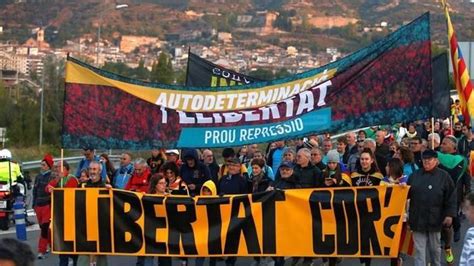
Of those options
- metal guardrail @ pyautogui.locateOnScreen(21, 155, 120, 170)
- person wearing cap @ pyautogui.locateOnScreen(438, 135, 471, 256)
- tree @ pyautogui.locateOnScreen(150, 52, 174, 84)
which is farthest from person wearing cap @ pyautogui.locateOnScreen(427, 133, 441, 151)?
tree @ pyautogui.locateOnScreen(150, 52, 174, 84)

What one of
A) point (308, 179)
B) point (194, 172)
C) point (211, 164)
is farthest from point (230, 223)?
point (211, 164)

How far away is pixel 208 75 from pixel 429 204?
234 inches

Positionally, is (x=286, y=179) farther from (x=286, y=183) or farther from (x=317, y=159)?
(x=317, y=159)

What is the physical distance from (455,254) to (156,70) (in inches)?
2385

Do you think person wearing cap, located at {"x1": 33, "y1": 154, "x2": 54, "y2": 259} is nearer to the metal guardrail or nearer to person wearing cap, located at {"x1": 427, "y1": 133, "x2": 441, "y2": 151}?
person wearing cap, located at {"x1": 427, "y1": 133, "x2": 441, "y2": 151}

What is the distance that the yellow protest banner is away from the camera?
9961 mm

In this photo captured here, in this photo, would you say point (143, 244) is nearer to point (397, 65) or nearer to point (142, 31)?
point (397, 65)

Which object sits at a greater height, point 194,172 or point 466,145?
point 466,145

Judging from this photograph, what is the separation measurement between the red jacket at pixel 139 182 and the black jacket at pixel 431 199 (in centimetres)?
326

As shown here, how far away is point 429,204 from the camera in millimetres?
9680

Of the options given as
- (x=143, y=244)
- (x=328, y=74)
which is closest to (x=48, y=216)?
(x=143, y=244)

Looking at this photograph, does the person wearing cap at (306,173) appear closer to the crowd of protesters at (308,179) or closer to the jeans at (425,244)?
the crowd of protesters at (308,179)

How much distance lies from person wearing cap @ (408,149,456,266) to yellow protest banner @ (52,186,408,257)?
0.21m

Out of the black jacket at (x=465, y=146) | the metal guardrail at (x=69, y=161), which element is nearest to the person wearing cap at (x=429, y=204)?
the black jacket at (x=465, y=146)
